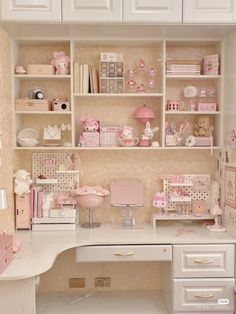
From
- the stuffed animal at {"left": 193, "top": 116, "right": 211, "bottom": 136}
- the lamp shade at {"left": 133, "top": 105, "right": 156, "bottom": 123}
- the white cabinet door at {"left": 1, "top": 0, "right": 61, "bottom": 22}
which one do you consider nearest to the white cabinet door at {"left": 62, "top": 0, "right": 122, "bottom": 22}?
the white cabinet door at {"left": 1, "top": 0, "right": 61, "bottom": 22}

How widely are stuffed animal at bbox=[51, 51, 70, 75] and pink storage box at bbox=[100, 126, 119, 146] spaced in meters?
0.55

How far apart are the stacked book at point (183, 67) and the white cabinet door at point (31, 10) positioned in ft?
3.13

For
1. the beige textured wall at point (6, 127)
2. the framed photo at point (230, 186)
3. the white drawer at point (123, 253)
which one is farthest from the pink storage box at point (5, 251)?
the framed photo at point (230, 186)

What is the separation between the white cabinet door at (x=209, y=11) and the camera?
255cm

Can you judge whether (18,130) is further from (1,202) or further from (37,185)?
(1,202)

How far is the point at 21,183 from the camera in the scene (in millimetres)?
2924

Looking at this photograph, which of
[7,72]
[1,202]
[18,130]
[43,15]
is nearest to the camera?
[1,202]

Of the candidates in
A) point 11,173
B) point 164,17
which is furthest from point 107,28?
point 11,173

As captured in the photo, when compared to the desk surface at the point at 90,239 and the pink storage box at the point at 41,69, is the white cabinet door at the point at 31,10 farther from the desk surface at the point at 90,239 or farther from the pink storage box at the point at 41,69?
the desk surface at the point at 90,239

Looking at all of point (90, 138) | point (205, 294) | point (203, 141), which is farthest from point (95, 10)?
point (205, 294)

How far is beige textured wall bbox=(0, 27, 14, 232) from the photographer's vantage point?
104 inches

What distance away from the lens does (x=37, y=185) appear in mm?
3125

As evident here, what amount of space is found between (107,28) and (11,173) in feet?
4.27

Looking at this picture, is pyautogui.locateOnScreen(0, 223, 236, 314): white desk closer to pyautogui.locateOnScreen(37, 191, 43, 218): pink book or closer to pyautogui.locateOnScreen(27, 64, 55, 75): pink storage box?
pyautogui.locateOnScreen(37, 191, 43, 218): pink book
